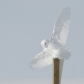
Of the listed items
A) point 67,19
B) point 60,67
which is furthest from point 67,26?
point 60,67

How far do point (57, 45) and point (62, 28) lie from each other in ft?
0.85

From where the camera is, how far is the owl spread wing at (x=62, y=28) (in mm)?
2025

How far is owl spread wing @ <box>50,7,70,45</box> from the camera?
2025 millimetres

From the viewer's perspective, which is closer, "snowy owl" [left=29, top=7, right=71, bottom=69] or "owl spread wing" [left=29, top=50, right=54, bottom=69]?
"snowy owl" [left=29, top=7, right=71, bottom=69]

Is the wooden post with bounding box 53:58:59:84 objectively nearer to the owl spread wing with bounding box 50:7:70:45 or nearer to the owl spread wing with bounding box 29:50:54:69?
the owl spread wing with bounding box 29:50:54:69

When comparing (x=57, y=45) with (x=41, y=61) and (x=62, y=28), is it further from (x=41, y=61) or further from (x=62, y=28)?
(x=41, y=61)

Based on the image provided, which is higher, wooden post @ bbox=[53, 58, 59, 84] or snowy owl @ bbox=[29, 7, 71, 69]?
→ snowy owl @ bbox=[29, 7, 71, 69]

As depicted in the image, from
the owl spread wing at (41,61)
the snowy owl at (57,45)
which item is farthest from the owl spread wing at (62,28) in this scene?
the owl spread wing at (41,61)

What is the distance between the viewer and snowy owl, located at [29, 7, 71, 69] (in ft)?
6.43

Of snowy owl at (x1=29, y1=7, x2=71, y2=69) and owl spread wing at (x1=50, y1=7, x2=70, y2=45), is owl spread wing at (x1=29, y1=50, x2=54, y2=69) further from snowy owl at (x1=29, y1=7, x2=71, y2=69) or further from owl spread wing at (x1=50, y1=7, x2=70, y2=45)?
owl spread wing at (x1=50, y1=7, x2=70, y2=45)

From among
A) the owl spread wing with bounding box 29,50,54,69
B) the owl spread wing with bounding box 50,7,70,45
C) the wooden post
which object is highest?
the owl spread wing with bounding box 50,7,70,45

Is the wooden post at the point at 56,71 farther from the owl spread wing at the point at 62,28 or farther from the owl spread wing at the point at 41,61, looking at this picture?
the owl spread wing at the point at 62,28

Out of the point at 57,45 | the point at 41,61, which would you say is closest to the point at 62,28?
the point at 57,45

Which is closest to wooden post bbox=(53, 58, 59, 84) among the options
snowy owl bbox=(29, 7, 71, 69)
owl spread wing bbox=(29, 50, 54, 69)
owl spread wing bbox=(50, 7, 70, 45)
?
snowy owl bbox=(29, 7, 71, 69)
